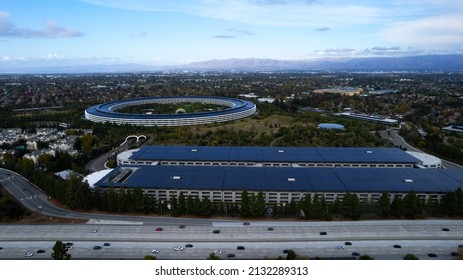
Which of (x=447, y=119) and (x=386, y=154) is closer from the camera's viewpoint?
(x=386, y=154)

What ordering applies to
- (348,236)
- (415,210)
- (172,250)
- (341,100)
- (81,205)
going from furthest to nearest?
(341,100)
(81,205)
(415,210)
(348,236)
(172,250)

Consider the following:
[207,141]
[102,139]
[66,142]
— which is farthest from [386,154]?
[66,142]

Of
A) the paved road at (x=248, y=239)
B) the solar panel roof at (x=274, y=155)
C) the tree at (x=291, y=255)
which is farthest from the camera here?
the solar panel roof at (x=274, y=155)

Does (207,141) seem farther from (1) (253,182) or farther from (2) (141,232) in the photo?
(2) (141,232)

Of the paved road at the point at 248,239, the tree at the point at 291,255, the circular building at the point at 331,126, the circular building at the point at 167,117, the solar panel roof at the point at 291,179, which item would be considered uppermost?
the circular building at the point at 167,117

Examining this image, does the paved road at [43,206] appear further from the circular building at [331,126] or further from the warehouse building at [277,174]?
the circular building at [331,126]

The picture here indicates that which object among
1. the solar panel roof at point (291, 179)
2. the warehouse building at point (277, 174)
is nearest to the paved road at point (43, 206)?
the warehouse building at point (277, 174)

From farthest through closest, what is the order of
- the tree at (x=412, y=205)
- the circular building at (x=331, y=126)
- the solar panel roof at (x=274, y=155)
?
the circular building at (x=331, y=126) < the solar panel roof at (x=274, y=155) < the tree at (x=412, y=205)
